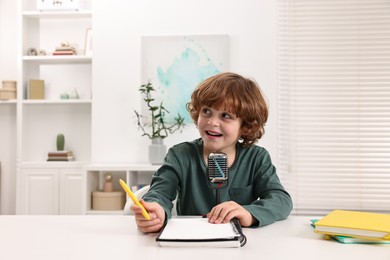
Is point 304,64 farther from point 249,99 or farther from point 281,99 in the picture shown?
point 249,99

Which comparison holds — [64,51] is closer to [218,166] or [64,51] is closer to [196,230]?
[218,166]

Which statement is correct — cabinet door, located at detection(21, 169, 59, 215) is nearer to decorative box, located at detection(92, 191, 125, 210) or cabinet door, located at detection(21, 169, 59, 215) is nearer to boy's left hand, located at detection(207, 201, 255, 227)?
decorative box, located at detection(92, 191, 125, 210)

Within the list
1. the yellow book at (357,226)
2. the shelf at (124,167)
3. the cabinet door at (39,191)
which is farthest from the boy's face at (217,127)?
the cabinet door at (39,191)

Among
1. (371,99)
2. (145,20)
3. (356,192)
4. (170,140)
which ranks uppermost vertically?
(145,20)

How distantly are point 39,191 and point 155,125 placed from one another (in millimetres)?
1144

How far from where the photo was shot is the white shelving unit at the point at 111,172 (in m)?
3.52

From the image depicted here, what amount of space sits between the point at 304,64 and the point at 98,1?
69.3 inches

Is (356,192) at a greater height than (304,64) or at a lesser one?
lesser

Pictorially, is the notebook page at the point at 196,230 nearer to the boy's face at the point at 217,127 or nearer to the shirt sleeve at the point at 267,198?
the shirt sleeve at the point at 267,198

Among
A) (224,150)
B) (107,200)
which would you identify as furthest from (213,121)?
(107,200)

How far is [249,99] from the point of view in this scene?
1.67 metres

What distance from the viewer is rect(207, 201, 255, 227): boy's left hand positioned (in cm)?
124

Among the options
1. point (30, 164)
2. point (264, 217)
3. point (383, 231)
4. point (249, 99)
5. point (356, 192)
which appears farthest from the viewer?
point (30, 164)

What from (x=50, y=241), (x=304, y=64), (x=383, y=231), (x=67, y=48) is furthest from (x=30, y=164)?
(x=383, y=231)
